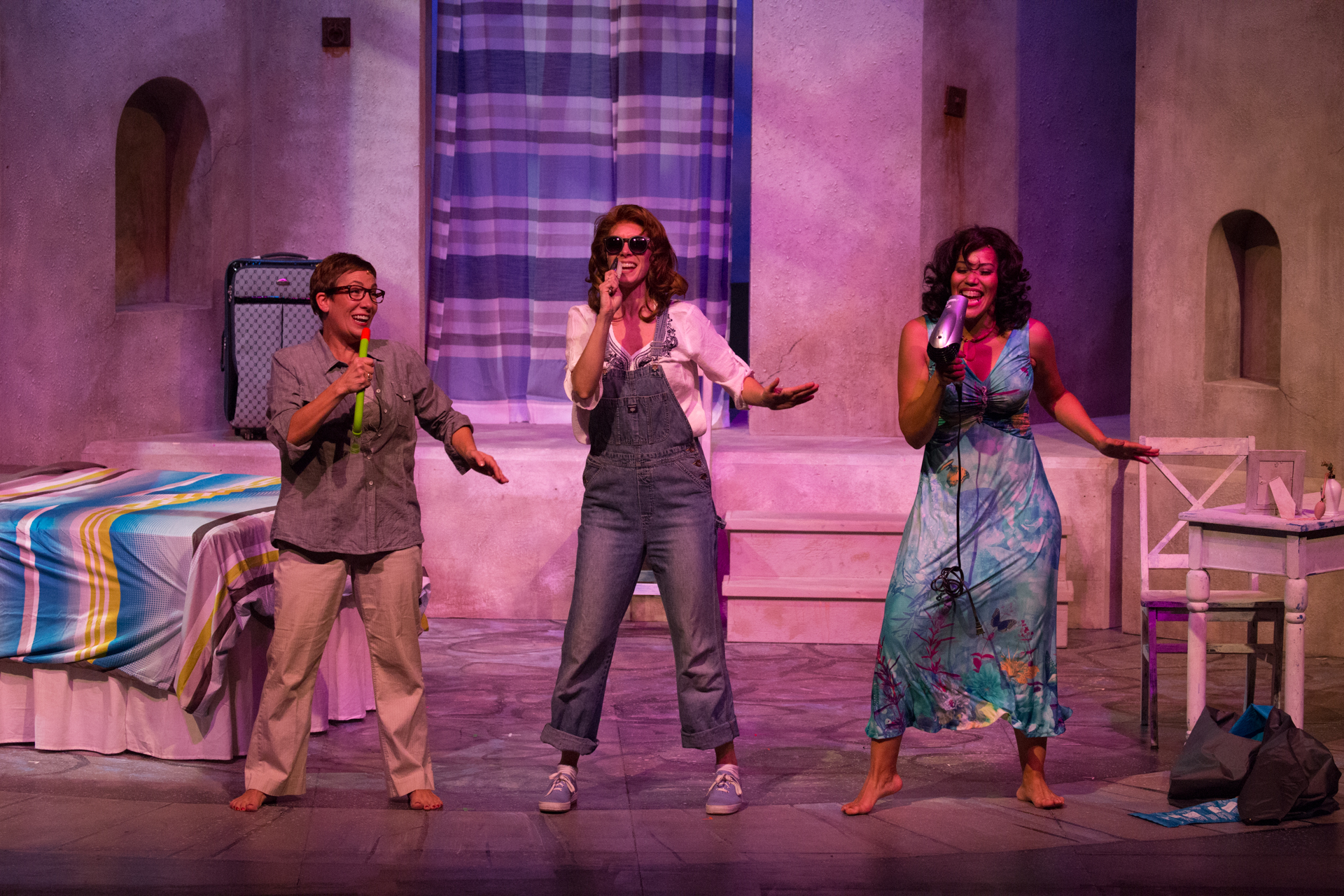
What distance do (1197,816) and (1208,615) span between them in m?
1.24

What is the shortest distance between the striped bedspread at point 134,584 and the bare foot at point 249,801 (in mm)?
543

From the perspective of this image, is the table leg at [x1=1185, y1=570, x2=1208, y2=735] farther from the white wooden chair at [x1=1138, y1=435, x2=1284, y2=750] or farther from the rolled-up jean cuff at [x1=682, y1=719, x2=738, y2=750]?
the rolled-up jean cuff at [x1=682, y1=719, x2=738, y2=750]

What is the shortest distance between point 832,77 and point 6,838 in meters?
6.05

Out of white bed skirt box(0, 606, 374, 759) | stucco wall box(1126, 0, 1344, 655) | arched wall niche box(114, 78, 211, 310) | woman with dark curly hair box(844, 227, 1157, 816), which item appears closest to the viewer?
woman with dark curly hair box(844, 227, 1157, 816)

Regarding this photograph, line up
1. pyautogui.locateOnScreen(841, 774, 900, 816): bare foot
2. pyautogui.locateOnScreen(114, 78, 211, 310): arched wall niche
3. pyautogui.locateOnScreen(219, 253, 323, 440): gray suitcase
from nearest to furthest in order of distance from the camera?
pyautogui.locateOnScreen(841, 774, 900, 816): bare foot < pyautogui.locateOnScreen(219, 253, 323, 440): gray suitcase < pyautogui.locateOnScreen(114, 78, 211, 310): arched wall niche

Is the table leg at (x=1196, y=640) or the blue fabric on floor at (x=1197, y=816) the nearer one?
the blue fabric on floor at (x=1197, y=816)

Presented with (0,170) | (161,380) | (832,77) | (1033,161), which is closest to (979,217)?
(1033,161)

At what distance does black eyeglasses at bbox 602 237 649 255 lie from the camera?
159 inches

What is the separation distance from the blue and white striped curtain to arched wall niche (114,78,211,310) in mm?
1435

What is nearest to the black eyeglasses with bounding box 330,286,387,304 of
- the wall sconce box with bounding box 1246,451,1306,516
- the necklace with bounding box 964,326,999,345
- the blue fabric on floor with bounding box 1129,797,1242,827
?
the necklace with bounding box 964,326,999,345

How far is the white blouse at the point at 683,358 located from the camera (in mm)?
4098

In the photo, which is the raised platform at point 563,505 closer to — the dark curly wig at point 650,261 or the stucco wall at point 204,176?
the stucco wall at point 204,176

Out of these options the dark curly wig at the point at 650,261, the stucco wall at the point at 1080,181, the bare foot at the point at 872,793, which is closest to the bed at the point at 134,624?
the dark curly wig at the point at 650,261

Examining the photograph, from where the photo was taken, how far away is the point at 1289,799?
4.07m
